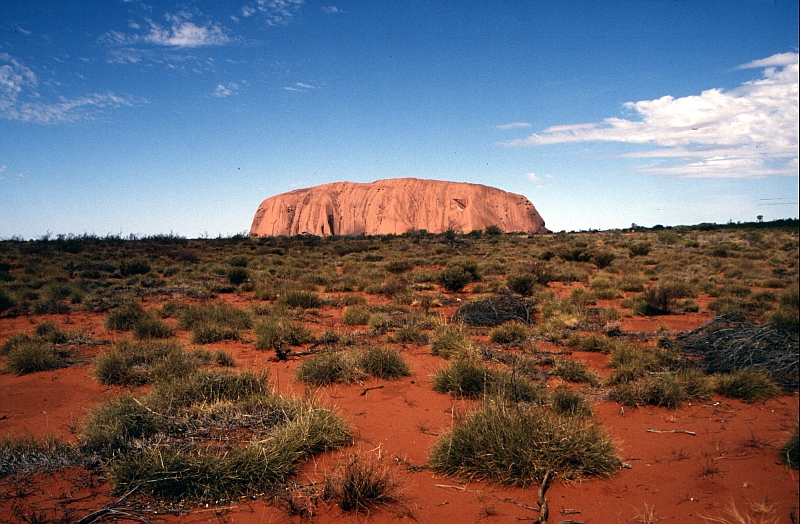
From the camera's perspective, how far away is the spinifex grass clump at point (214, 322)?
9.34 metres

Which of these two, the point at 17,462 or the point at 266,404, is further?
the point at 266,404

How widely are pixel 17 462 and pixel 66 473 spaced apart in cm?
46

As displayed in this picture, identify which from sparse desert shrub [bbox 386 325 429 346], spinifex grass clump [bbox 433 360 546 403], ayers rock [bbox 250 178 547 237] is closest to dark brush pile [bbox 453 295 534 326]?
sparse desert shrub [bbox 386 325 429 346]

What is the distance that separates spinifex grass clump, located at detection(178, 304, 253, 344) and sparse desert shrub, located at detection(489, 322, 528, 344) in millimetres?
5038

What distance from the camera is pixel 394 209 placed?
364ft

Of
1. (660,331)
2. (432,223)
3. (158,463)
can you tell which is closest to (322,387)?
(158,463)

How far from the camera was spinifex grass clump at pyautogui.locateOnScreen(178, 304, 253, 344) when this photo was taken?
9344mm

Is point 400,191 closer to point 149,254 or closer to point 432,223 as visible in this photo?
point 432,223

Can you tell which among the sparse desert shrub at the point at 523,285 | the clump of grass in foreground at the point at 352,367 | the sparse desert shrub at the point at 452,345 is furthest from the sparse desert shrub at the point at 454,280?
the clump of grass in foreground at the point at 352,367

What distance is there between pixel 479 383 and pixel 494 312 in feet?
14.5

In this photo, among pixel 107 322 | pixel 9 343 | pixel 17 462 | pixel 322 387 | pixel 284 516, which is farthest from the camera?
pixel 107 322

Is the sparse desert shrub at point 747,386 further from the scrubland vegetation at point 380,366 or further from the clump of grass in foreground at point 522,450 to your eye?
the clump of grass in foreground at point 522,450

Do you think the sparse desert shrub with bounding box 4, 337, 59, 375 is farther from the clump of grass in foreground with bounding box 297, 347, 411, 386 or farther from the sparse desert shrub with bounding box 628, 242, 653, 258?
the sparse desert shrub with bounding box 628, 242, 653, 258

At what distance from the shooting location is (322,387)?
674 centimetres
